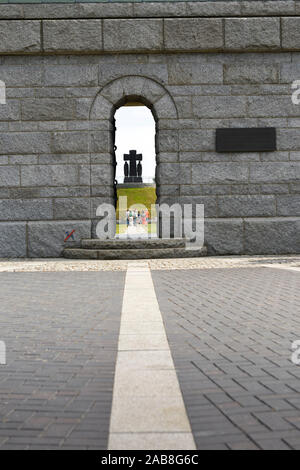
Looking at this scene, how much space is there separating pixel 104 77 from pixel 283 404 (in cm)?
1073

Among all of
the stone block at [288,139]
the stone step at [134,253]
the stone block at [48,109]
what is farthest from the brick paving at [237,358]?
the stone block at [48,109]

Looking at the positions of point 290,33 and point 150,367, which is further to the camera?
point 290,33

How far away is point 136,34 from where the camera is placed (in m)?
12.2

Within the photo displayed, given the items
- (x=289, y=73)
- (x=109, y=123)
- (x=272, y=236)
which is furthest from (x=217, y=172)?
(x=289, y=73)

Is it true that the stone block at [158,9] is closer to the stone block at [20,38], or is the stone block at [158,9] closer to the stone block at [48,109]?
the stone block at [20,38]

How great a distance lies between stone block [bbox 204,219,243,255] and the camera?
40.1 feet

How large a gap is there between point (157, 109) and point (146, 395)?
10.1 metres

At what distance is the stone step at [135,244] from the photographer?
11.5 metres

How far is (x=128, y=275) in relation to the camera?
29.0 feet

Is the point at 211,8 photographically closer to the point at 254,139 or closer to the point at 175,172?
the point at 254,139

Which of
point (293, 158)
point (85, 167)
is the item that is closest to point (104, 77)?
point (85, 167)

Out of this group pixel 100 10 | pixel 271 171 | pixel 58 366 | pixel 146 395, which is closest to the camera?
pixel 146 395

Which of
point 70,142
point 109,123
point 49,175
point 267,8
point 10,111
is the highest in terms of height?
point 267,8

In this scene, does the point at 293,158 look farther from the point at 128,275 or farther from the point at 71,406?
the point at 71,406
